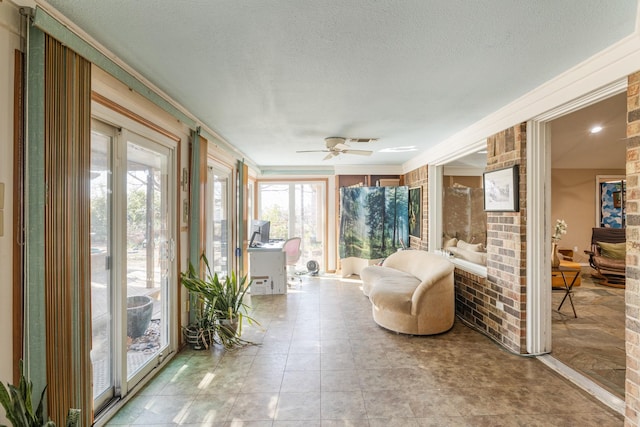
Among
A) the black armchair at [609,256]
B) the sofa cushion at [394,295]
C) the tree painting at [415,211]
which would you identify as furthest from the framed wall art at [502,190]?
the black armchair at [609,256]

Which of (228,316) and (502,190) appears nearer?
(502,190)

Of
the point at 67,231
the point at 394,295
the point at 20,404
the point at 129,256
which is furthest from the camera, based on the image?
the point at 394,295

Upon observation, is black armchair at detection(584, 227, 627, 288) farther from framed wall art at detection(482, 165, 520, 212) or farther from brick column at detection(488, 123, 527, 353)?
framed wall art at detection(482, 165, 520, 212)

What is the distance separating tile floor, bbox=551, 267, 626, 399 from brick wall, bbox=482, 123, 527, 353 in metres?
0.44

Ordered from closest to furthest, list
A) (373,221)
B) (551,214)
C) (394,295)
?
(394,295), (551,214), (373,221)

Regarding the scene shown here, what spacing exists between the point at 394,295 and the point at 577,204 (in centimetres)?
612

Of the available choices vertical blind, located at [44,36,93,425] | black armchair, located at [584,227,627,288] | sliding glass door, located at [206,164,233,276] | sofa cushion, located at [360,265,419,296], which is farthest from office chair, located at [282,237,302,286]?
black armchair, located at [584,227,627,288]

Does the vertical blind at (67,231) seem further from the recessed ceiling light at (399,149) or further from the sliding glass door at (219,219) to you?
the recessed ceiling light at (399,149)

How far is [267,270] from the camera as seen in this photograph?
538 centimetres

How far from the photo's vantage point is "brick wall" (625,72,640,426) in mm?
1807

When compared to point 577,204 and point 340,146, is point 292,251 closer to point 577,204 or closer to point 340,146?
point 340,146

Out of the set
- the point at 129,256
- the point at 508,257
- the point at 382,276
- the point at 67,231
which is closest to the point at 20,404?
the point at 67,231

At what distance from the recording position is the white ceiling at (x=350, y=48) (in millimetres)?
1542

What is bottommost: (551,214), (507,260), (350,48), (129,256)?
(507,260)
